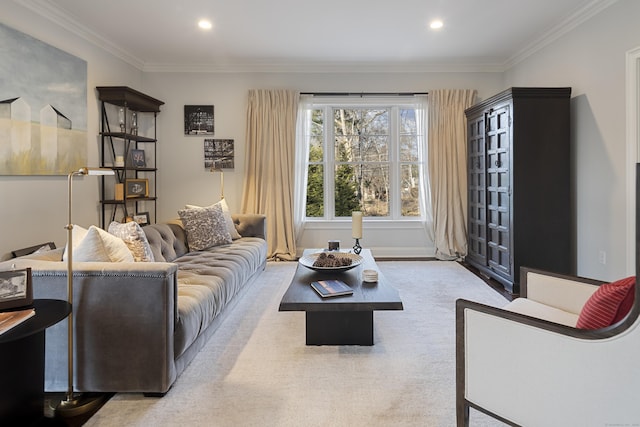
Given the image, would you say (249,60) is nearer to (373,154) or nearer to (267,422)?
(373,154)

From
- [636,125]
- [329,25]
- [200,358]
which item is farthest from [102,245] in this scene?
[636,125]

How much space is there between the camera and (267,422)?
1.67 meters

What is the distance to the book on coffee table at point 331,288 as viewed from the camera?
223 cm

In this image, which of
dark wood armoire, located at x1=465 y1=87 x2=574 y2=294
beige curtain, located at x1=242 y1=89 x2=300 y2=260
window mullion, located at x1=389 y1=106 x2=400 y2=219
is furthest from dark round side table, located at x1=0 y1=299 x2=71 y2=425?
window mullion, located at x1=389 y1=106 x2=400 y2=219

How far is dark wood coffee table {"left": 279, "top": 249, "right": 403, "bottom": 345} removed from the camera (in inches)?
82.9

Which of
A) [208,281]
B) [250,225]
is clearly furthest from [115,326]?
[250,225]

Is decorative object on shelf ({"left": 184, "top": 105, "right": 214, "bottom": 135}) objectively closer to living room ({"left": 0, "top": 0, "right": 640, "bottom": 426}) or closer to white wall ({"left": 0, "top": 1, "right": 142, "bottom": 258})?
living room ({"left": 0, "top": 0, "right": 640, "bottom": 426})

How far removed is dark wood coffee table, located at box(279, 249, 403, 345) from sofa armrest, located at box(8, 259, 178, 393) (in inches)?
26.0

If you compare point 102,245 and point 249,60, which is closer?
point 102,245

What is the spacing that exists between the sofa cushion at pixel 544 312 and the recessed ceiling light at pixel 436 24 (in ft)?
9.70

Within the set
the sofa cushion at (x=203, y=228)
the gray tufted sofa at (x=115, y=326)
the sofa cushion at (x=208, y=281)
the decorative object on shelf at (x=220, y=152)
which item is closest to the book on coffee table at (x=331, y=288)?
the sofa cushion at (x=208, y=281)

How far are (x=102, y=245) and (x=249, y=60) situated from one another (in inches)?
142

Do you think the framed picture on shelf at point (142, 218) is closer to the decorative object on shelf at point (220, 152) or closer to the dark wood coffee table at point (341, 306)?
the decorative object on shelf at point (220, 152)

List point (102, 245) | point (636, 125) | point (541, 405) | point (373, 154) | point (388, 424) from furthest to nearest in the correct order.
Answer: point (373, 154), point (636, 125), point (102, 245), point (388, 424), point (541, 405)
